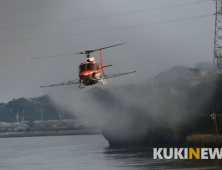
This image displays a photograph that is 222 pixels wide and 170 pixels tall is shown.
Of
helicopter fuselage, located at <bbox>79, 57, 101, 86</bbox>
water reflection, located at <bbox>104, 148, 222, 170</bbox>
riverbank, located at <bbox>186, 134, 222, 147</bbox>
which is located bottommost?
water reflection, located at <bbox>104, 148, 222, 170</bbox>

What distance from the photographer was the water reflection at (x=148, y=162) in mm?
88188

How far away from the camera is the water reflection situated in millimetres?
88188

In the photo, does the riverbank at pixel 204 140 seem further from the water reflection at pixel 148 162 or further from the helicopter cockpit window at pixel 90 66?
the helicopter cockpit window at pixel 90 66

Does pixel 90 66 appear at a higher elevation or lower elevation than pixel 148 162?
higher

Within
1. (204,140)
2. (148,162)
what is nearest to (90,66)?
(148,162)

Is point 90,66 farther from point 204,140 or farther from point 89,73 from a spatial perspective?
point 204,140

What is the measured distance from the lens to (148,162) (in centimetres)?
9794

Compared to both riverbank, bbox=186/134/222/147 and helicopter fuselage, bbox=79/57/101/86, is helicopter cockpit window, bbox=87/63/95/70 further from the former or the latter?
riverbank, bbox=186/134/222/147

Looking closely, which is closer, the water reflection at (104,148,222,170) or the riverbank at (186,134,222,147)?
the water reflection at (104,148,222,170)

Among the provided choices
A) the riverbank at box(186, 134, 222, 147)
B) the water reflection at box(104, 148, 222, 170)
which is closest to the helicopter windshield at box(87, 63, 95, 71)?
the water reflection at box(104, 148, 222, 170)

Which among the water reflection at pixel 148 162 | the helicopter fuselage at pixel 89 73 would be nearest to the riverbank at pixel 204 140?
the water reflection at pixel 148 162

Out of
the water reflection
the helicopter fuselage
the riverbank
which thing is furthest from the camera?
the riverbank

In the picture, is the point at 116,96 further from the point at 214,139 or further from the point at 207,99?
the point at 214,139

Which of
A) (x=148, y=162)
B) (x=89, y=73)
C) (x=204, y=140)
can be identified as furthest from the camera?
(x=204, y=140)
